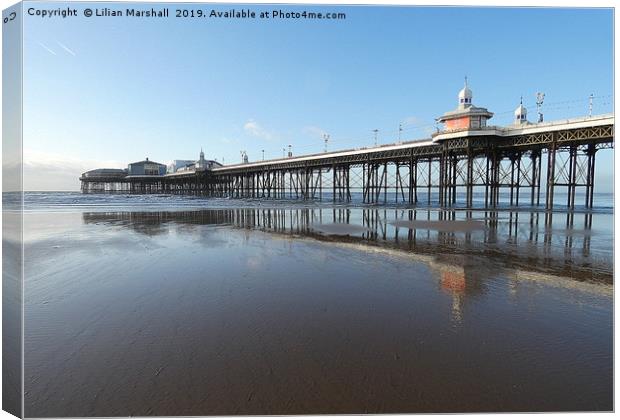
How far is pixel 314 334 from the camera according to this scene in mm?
4742

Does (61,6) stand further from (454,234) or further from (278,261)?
(454,234)

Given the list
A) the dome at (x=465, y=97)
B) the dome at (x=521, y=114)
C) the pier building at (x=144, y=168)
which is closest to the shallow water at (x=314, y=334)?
the dome at (x=465, y=97)

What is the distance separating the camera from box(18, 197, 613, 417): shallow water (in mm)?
3389

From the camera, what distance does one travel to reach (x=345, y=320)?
529 centimetres

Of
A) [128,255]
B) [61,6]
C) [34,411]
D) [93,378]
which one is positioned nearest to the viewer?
[34,411]

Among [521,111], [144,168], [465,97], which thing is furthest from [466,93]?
[144,168]

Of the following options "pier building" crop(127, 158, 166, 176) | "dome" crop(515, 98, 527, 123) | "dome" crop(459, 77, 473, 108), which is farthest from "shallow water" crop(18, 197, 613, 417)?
"pier building" crop(127, 158, 166, 176)

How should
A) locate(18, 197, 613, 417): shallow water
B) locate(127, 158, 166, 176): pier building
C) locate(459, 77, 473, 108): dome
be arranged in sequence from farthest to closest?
locate(127, 158, 166, 176): pier building < locate(459, 77, 473, 108): dome < locate(18, 197, 613, 417): shallow water

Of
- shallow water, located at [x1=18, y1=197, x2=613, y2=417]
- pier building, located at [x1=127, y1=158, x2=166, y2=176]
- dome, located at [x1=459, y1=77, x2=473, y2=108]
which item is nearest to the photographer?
shallow water, located at [x1=18, y1=197, x2=613, y2=417]

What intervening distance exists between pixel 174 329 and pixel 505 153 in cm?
4223

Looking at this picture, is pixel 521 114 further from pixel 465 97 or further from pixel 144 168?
pixel 144 168

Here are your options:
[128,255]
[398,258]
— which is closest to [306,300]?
[398,258]

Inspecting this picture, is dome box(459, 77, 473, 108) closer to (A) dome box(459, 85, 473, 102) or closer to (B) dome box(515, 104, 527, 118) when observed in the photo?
(A) dome box(459, 85, 473, 102)

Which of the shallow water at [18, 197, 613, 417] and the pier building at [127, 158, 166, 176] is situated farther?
the pier building at [127, 158, 166, 176]
